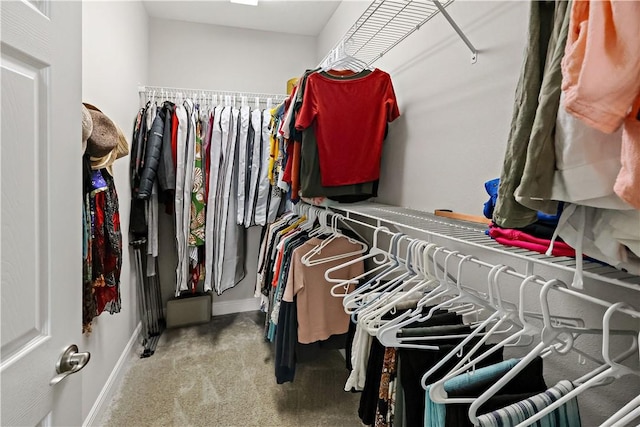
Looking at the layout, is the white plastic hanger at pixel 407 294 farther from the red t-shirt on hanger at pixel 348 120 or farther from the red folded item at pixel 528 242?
the red t-shirt on hanger at pixel 348 120

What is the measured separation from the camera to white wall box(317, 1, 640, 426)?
85cm

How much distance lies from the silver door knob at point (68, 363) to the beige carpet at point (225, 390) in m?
1.24

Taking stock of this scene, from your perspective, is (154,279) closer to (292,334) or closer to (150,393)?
(150,393)

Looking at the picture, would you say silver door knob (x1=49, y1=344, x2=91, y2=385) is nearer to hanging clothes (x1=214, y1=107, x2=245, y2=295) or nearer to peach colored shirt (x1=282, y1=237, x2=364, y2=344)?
peach colored shirt (x1=282, y1=237, x2=364, y2=344)

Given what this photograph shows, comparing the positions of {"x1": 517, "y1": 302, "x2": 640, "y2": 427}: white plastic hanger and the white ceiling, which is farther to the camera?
the white ceiling

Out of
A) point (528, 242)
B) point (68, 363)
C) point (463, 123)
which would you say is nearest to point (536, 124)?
point (528, 242)

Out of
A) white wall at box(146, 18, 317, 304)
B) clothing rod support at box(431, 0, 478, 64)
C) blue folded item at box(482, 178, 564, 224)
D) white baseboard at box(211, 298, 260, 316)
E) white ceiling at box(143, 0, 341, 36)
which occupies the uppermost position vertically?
white ceiling at box(143, 0, 341, 36)

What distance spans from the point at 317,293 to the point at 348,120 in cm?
90

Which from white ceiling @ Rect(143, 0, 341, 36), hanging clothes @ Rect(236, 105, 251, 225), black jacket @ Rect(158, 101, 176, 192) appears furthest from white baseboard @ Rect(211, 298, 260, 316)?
white ceiling @ Rect(143, 0, 341, 36)

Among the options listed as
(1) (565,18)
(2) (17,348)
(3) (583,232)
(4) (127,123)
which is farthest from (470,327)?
(4) (127,123)

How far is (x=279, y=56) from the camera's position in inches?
123

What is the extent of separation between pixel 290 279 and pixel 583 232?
1.24 meters

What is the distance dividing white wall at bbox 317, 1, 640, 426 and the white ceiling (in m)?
1.31

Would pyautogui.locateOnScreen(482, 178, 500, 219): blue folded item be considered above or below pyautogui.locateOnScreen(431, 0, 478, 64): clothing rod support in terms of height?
below
